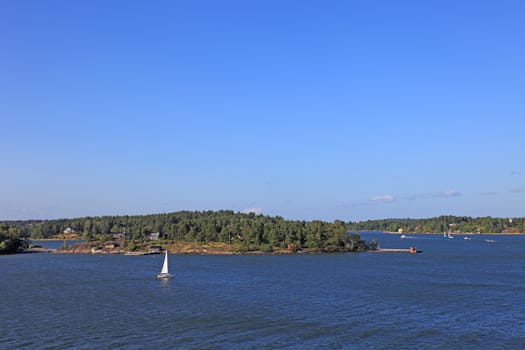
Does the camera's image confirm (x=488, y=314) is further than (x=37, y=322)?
Yes

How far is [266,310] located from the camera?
74875 mm

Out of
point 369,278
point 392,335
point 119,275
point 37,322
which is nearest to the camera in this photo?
point 392,335

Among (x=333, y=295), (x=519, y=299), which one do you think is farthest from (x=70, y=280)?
(x=519, y=299)

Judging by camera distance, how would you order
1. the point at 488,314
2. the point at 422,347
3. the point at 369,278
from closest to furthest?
the point at 422,347 < the point at 488,314 < the point at 369,278

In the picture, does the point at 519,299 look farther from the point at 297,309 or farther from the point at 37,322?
the point at 37,322

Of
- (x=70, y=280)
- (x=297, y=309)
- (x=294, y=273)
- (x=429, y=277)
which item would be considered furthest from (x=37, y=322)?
(x=429, y=277)

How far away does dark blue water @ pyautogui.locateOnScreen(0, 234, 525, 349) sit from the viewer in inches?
2244

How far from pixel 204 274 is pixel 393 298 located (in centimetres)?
5870

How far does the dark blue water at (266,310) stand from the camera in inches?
2244

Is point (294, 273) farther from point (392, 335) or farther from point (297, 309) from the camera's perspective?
point (392, 335)

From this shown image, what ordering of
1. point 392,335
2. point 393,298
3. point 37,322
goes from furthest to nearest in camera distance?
point 393,298, point 37,322, point 392,335

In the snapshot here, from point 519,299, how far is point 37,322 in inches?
3122

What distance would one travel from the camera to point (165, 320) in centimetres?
6794

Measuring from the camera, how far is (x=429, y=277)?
121312mm
